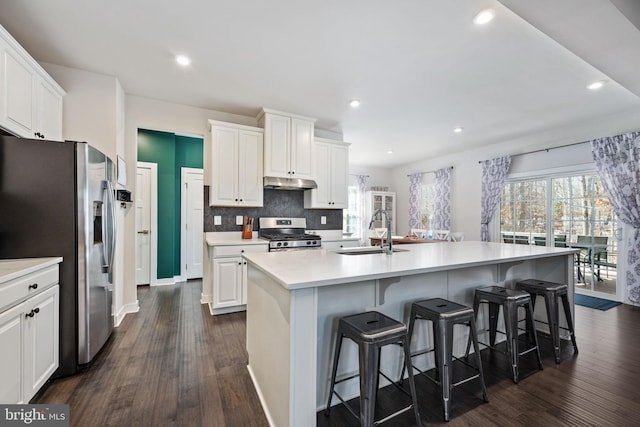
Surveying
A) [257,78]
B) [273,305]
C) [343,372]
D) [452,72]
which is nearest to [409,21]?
[452,72]

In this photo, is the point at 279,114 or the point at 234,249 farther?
the point at 279,114

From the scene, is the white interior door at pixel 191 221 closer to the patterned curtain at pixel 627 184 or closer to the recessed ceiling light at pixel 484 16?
the recessed ceiling light at pixel 484 16

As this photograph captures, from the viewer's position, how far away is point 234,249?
3.34 m

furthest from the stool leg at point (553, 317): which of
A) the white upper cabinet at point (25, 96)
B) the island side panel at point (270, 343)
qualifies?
the white upper cabinet at point (25, 96)

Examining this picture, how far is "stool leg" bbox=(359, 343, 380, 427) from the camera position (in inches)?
54.6

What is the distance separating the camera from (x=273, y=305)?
1589 mm

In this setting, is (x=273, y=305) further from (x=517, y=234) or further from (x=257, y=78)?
(x=517, y=234)

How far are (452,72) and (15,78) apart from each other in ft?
11.9

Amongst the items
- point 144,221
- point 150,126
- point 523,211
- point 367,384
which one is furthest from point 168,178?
point 523,211

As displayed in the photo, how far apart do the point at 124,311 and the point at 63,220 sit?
5.77 ft

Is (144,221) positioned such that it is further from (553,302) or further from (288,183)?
(553,302)

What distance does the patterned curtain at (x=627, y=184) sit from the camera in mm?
3625

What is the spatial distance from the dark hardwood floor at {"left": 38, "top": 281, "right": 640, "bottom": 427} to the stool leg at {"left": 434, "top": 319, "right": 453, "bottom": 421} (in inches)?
5.1

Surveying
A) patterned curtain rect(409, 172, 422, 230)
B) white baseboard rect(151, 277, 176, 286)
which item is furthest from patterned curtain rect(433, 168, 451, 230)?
white baseboard rect(151, 277, 176, 286)
